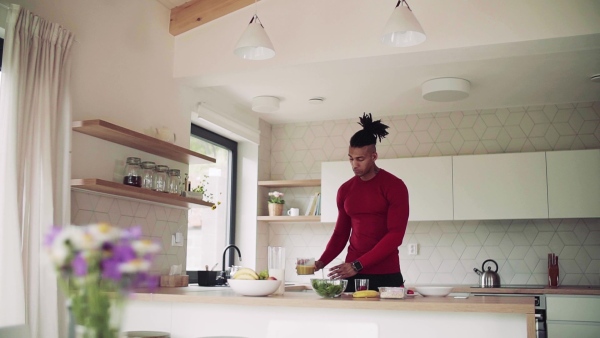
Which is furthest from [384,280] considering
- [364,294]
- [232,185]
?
[232,185]

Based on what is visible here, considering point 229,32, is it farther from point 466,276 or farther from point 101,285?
point 101,285

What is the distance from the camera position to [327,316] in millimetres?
2662

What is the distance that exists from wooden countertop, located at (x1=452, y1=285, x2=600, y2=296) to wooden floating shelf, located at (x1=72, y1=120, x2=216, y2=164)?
2.37m

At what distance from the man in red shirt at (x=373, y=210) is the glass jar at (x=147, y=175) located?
1.13 meters

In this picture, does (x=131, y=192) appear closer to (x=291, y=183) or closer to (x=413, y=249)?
(x=291, y=183)

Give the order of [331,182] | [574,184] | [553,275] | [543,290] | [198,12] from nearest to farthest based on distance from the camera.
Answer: [198,12], [543,290], [574,184], [553,275], [331,182]

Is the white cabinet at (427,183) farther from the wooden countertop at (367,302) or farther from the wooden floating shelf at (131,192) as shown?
the wooden countertop at (367,302)

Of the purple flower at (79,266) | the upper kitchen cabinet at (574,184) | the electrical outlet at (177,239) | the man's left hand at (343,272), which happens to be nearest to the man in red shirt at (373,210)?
the man's left hand at (343,272)

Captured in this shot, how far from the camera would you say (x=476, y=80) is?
4801mm

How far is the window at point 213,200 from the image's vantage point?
17.5 feet

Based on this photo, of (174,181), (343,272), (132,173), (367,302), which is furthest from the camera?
(174,181)

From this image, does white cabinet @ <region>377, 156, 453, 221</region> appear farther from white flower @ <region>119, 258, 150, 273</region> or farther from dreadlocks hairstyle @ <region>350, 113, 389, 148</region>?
white flower @ <region>119, 258, 150, 273</region>

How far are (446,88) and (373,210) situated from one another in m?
1.71

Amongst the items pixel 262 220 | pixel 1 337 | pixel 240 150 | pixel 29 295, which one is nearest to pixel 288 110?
pixel 240 150
